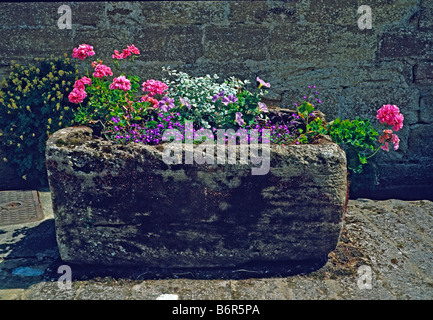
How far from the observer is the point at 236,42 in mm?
3975

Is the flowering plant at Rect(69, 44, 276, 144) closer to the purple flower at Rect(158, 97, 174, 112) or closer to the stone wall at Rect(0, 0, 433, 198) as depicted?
the purple flower at Rect(158, 97, 174, 112)

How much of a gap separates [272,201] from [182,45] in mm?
1857

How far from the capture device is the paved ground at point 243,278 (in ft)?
8.46

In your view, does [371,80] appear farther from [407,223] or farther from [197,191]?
[197,191]

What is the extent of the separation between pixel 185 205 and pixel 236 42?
6.03 ft

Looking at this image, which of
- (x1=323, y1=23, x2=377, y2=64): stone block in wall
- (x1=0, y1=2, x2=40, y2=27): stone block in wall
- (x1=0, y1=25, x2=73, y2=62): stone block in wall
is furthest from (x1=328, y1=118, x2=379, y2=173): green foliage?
(x1=0, y1=2, x2=40, y2=27): stone block in wall

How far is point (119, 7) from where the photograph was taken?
390cm

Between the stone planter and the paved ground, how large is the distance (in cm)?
13

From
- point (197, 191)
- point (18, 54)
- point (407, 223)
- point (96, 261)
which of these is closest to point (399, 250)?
point (407, 223)

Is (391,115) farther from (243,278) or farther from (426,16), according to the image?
(243,278)

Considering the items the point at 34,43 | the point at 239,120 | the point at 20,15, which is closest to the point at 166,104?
the point at 239,120

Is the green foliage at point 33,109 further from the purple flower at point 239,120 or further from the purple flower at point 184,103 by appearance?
the purple flower at point 239,120
